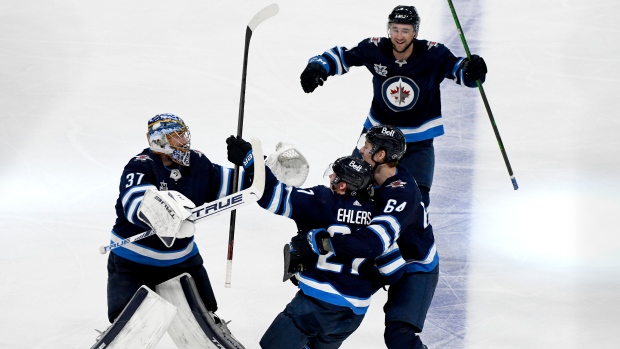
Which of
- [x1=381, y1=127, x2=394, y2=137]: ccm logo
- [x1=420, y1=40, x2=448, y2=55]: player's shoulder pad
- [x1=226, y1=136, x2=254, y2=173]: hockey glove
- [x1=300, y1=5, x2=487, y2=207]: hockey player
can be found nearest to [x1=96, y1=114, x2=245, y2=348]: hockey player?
[x1=226, y1=136, x2=254, y2=173]: hockey glove

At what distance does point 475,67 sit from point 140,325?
207 cm

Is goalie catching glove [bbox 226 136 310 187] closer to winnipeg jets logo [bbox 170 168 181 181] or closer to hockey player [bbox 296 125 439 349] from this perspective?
hockey player [bbox 296 125 439 349]

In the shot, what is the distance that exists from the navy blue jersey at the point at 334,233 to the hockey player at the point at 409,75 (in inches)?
43.3

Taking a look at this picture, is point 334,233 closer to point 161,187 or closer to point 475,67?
point 161,187

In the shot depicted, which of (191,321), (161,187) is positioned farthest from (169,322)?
(161,187)

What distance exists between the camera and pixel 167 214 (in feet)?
13.7

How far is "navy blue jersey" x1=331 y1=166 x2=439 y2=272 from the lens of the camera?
14.4 feet

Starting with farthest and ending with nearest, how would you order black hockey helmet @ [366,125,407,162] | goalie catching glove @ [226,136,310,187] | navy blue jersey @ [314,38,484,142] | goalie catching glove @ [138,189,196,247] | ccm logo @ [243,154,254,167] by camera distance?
navy blue jersey @ [314,38,484,142], goalie catching glove @ [226,136,310,187], black hockey helmet @ [366,125,407,162], ccm logo @ [243,154,254,167], goalie catching glove @ [138,189,196,247]

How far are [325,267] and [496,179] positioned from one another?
2415 mm

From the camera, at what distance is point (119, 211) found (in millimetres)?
4621

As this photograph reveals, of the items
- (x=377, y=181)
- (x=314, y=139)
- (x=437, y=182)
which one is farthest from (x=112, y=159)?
(x=377, y=181)

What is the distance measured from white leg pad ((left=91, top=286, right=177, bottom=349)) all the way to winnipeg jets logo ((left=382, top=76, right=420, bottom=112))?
177cm

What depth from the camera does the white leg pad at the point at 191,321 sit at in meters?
4.58

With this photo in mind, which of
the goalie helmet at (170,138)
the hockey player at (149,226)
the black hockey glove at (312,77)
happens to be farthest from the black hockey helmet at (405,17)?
the goalie helmet at (170,138)
